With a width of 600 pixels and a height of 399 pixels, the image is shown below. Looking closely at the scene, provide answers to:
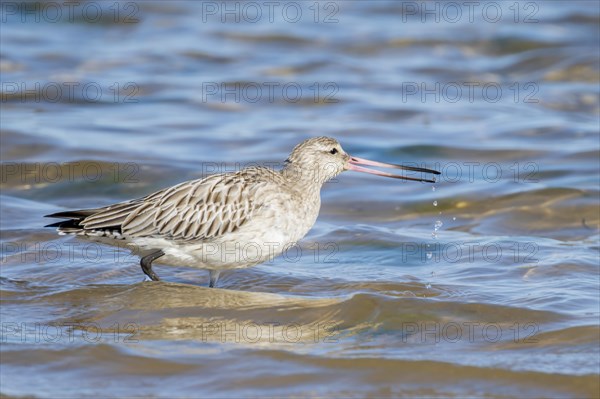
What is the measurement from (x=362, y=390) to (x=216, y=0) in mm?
17796

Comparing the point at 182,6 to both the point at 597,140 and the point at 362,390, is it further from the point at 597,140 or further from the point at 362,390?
the point at 362,390

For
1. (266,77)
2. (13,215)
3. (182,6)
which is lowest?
(13,215)

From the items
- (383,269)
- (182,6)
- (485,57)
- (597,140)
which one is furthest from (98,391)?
(182,6)

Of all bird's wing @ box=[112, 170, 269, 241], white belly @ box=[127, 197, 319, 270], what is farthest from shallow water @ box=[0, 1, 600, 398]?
bird's wing @ box=[112, 170, 269, 241]

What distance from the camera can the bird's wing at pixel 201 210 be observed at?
9.81 m

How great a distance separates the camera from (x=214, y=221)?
9.86 meters

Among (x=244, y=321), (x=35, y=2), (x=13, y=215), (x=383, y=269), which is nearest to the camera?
(x=244, y=321)

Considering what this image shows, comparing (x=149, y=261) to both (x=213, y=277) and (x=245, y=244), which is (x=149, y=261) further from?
(x=245, y=244)

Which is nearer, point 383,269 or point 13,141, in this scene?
point 383,269

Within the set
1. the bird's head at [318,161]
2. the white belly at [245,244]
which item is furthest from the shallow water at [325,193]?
the bird's head at [318,161]

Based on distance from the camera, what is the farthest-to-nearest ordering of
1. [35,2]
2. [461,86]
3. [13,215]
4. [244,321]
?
[35,2], [461,86], [13,215], [244,321]

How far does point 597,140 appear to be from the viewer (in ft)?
49.7

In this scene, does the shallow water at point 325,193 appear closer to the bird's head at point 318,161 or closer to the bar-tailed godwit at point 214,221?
the bar-tailed godwit at point 214,221

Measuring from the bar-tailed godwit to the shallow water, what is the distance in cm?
36
